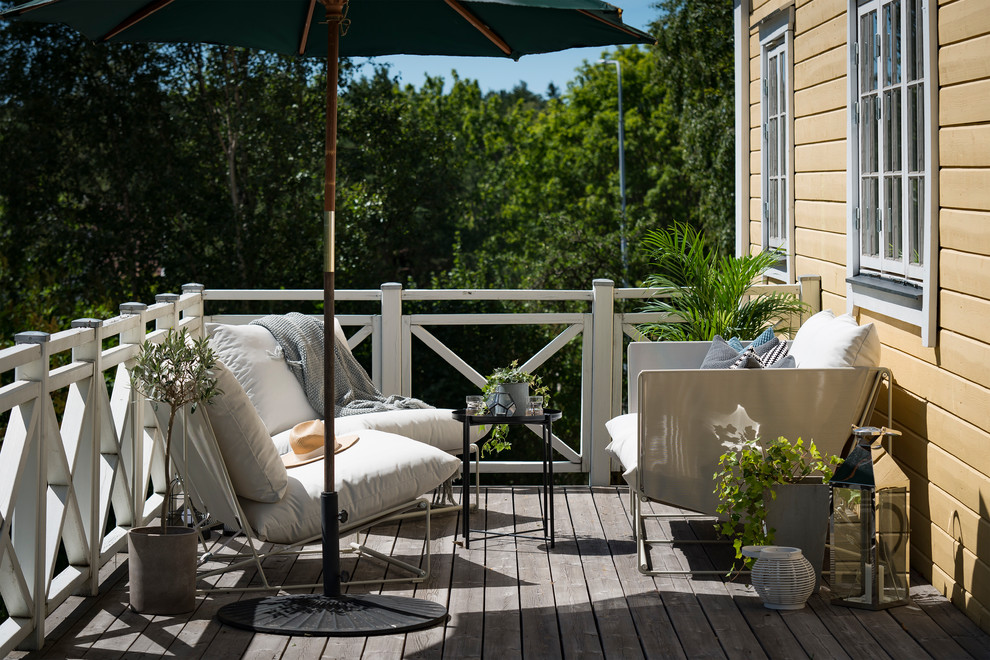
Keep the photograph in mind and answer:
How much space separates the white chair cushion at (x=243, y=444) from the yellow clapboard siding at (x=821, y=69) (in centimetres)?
313

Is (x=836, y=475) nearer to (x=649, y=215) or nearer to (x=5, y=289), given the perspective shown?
(x=5, y=289)

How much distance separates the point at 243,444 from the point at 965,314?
7.99ft

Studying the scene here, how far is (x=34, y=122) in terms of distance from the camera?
1328 centimetres

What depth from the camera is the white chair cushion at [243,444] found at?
136 inches

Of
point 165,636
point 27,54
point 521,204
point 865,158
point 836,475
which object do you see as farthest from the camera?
point 521,204

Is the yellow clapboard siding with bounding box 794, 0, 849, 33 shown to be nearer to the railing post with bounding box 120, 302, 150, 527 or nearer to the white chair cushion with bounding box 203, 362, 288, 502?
the white chair cushion with bounding box 203, 362, 288, 502

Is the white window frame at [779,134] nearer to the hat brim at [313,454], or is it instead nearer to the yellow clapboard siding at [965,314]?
the yellow clapboard siding at [965,314]

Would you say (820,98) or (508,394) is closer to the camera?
(508,394)

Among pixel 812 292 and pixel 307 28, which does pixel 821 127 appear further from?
pixel 307 28

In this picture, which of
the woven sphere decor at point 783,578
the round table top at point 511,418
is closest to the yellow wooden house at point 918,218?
the woven sphere decor at point 783,578

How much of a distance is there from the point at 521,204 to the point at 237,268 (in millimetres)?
17244

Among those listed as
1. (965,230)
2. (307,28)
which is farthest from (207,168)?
(965,230)

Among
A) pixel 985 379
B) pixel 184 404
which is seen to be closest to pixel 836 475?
pixel 985 379

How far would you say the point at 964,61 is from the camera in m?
3.41
